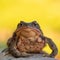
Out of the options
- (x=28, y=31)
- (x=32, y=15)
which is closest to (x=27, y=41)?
(x=28, y=31)

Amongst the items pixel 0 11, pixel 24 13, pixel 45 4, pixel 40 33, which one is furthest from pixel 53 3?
pixel 40 33

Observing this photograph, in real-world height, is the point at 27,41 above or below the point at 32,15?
below

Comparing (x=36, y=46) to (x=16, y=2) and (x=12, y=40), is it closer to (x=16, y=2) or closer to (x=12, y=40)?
(x=12, y=40)

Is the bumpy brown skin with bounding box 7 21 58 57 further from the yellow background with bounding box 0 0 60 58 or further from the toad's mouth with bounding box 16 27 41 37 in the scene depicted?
the yellow background with bounding box 0 0 60 58

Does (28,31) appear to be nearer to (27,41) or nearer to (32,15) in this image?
(27,41)

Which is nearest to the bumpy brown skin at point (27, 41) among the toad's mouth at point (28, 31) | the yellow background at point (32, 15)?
the toad's mouth at point (28, 31)

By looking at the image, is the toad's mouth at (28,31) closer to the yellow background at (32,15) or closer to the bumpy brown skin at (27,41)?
the bumpy brown skin at (27,41)
